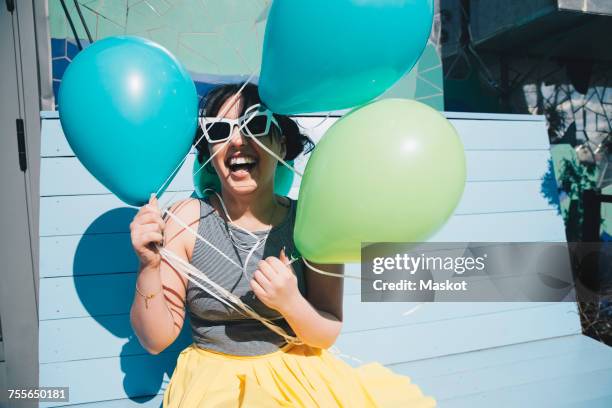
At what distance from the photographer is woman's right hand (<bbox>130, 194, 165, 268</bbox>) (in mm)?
896

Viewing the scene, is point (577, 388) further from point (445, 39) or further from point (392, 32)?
point (445, 39)

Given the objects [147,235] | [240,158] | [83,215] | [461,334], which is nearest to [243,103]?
[240,158]

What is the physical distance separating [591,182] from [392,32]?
11.3ft

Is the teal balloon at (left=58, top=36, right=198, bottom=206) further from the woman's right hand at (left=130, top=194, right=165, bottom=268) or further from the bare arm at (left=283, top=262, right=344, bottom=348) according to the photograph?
the bare arm at (left=283, top=262, right=344, bottom=348)

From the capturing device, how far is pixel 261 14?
2.25 meters

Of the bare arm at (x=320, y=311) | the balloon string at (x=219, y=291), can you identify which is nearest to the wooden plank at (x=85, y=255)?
the balloon string at (x=219, y=291)

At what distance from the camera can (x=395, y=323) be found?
1.79m

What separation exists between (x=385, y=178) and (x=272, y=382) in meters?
0.68

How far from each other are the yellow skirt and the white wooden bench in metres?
0.43

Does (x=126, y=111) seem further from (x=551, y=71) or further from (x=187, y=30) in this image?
(x=551, y=71)

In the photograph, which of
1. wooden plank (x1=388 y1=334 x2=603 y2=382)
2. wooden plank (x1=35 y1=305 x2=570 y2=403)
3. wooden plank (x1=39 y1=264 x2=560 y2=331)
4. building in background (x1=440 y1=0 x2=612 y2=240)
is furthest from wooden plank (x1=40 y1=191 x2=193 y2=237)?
building in background (x1=440 y1=0 x2=612 y2=240)

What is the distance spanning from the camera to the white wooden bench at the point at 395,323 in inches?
57.8

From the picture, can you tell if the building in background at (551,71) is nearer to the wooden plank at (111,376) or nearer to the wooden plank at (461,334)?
the wooden plank at (461,334)

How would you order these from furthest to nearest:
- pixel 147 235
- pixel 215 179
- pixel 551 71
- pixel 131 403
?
pixel 551 71 → pixel 131 403 → pixel 215 179 → pixel 147 235
